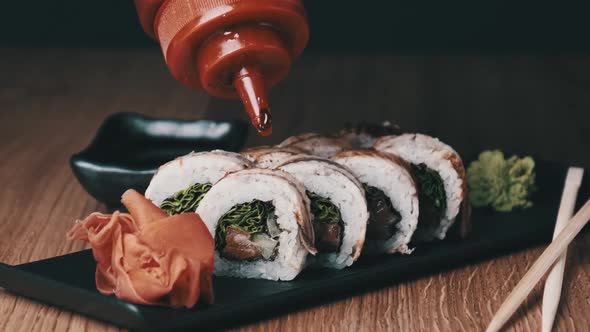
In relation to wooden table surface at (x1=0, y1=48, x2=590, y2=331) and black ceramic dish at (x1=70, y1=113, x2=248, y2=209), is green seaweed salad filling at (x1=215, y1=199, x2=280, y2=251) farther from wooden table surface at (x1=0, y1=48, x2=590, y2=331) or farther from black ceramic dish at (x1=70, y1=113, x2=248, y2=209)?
black ceramic dish at (x1=70, y1=113, x2=248, y2=209)

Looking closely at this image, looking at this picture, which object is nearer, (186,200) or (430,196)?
(186,200)

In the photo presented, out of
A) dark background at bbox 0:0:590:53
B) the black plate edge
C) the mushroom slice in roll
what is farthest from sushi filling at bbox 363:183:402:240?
dark background at bbox 0:0:590:53

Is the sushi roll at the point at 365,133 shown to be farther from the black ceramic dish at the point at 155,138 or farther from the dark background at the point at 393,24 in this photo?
the dark background at the point at 393,24

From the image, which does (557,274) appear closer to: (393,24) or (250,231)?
(250,231)

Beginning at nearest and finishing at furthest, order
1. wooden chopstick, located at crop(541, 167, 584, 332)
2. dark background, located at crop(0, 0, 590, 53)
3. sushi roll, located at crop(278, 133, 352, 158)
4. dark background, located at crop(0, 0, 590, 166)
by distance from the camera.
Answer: wooden chopstick, located at crop(541, 167, 584, 332)
sushi roll, located at crop(278, 133, 352, 158)
dark background, located at crop(0, 0, 590, 166)
dark background, located at crop(0, 0, 590, 53)

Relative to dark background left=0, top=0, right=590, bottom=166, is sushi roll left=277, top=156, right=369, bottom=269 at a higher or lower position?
lower

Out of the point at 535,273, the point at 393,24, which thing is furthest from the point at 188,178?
the point at 393,24
